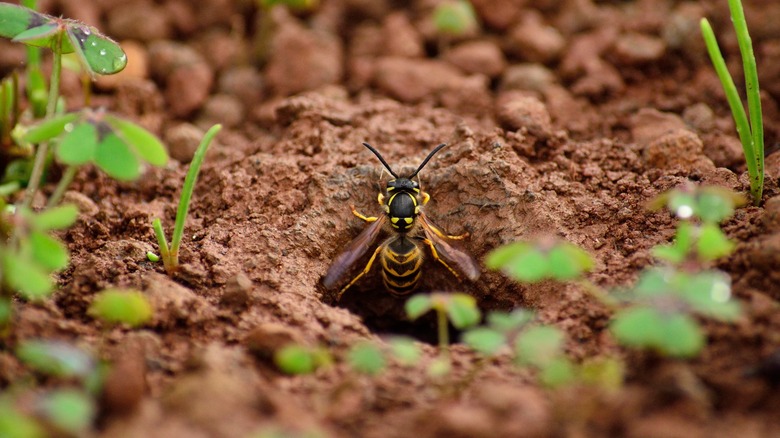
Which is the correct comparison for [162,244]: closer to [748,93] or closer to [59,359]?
[59,359]

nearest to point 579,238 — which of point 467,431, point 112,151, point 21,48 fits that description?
point 467,431

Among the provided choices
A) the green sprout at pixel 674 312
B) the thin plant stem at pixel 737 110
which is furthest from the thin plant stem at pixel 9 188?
the thin plant stem at pixel 737 110

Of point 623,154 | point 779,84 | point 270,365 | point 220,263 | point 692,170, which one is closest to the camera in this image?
point 270,365

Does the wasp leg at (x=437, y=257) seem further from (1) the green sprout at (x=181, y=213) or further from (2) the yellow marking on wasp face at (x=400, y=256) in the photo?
(1) the green sprout at (x=181, y=213)

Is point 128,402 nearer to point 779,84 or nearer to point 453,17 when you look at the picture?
point 453,17

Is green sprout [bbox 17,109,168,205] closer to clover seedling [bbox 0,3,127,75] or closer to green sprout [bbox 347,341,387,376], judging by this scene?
clover seedling [bbox 0,3,127,75]

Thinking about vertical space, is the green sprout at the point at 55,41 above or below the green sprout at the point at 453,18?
below
